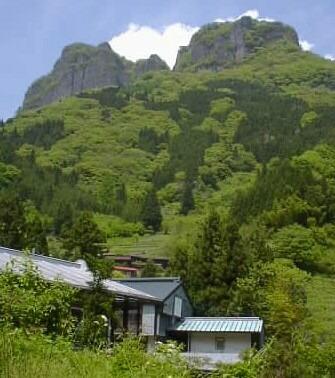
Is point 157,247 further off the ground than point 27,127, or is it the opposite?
point 27,127

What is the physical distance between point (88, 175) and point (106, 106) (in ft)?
128

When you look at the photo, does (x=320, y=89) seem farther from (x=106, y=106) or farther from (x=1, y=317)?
(x=1, y=317)

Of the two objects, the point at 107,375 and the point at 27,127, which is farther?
the point at 27,127

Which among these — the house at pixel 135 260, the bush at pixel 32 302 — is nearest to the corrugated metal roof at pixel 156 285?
the bush at pixel 32 302

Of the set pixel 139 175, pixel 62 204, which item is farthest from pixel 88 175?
pixel 62 204

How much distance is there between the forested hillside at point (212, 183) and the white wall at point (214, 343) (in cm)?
128

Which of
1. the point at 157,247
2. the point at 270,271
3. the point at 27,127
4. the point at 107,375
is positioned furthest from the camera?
the point at 27,127

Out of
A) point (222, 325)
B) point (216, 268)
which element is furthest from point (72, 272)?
point (216, 268)

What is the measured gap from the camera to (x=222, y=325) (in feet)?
81.0

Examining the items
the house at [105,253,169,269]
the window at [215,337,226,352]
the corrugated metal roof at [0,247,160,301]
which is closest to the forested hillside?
the window at [215,337,226,352]

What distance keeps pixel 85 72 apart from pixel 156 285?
162 meters

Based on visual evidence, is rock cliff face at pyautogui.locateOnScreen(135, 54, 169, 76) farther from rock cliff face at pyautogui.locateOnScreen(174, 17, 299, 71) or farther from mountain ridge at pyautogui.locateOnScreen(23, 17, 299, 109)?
rock cliff face at pyautogui.locateOnScreen(174, 17, 299, 71)

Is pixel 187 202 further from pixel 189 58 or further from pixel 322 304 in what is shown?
pixel 189 58

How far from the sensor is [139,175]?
93.6 metres
